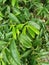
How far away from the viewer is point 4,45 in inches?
49.3

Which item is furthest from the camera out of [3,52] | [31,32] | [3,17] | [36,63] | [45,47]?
[45,47]

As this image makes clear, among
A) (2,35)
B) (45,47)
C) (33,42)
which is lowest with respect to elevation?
(45,47)

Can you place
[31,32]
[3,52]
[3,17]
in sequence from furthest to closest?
[3,17]
[31,32]
[3,52]

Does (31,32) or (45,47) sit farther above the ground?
(31,32)

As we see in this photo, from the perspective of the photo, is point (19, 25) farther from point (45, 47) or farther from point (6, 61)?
point (45, 47)

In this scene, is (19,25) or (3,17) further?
(3,17)

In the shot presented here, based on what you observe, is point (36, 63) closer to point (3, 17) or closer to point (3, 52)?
point (3, 52)

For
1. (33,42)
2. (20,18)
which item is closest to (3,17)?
(20,18)

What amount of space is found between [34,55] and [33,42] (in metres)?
0.10

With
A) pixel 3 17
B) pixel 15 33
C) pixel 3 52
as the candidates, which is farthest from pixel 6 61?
pixel 3 17

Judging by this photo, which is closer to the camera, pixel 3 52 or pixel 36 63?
pixel 3 52

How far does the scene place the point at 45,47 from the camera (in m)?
1.71

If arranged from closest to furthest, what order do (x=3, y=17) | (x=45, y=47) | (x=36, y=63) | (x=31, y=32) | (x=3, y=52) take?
(x=3, y=52), (x=31, y=32), (x=36, y=63), (x=3, y=17), (x=45, y=47)

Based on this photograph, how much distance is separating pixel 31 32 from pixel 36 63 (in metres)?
0.24
